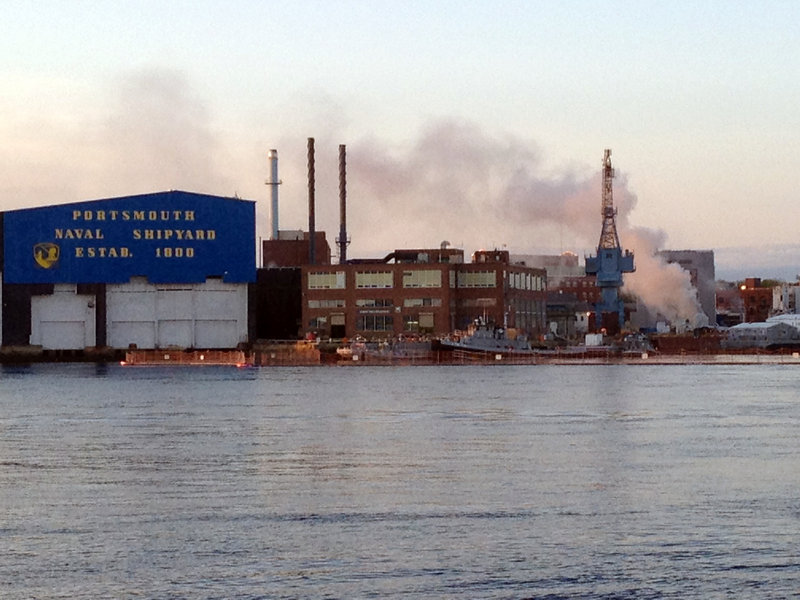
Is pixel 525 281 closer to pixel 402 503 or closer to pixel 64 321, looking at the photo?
pixel 64 321

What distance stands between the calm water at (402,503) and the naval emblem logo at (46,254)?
76424mm

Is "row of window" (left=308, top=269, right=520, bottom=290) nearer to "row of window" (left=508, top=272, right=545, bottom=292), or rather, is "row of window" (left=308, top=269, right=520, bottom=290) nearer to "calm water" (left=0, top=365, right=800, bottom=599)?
"row of window" (left=508, top=272, right=545, bottom=292)

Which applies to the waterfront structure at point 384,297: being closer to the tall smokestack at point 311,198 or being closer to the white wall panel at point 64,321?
the tall smokestack at point 311,198

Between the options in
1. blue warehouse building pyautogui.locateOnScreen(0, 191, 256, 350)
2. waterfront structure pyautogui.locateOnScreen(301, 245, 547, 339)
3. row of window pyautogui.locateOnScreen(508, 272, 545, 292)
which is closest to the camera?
Result: blue warehouse building pyautogui.locateOnScreen(0, 191, 256, 350)

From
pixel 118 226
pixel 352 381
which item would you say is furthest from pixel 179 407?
pixel 118 226

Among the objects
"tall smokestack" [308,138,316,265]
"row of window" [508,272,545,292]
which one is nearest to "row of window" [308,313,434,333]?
"row of window" [508,272,545,292]

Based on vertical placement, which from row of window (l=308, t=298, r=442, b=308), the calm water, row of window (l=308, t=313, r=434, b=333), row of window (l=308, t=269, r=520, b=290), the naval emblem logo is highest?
the naval emblem logo

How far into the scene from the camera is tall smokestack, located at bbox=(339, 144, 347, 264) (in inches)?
7672

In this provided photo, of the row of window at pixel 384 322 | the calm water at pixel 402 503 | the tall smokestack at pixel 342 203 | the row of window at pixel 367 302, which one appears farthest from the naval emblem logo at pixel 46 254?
the calm water at pixel 402 503

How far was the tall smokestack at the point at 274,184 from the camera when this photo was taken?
190 metres

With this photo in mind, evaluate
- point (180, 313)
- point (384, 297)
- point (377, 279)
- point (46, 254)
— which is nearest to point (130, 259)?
point (180, 313)

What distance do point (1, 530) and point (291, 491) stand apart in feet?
30.7

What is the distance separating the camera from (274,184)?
192 metres

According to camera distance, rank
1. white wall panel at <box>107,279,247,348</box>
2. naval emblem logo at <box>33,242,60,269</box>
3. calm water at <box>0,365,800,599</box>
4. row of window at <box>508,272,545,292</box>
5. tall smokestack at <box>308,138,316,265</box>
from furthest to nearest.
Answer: tall smokestack at <box>308,138,316,265</box> < row of window at <box>508,272,545,292</box> < white wall panel at <box>107,279,247,348</box> < naval emblem logo at <box>33,242,60,269</box> < calm water at <box>0,365,800,599</box>
